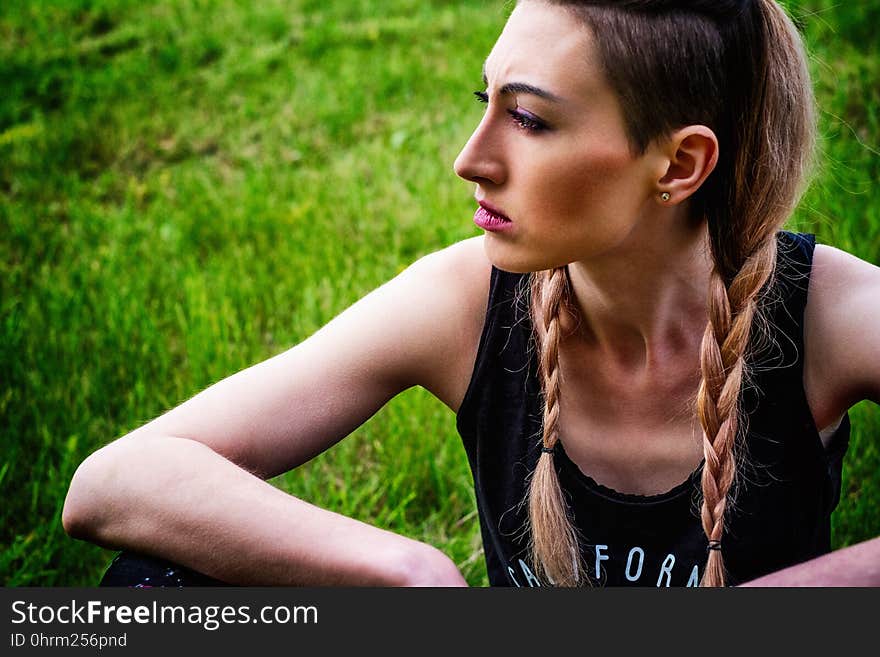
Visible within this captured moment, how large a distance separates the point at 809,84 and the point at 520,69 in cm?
59

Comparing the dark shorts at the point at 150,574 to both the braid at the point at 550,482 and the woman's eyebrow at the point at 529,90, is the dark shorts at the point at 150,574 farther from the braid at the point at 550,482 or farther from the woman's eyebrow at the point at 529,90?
the woman's eyebrow at the point at 529,90

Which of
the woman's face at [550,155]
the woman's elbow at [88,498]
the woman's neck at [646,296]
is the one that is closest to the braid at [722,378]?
the woman's neck at [646,296]

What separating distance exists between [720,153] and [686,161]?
3.6 inches

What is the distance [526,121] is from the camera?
1.81 metres

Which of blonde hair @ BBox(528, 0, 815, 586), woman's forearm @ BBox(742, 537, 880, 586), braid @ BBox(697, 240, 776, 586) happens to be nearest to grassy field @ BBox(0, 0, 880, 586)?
blonde hair @ BBox(528, 0, 815, 586)

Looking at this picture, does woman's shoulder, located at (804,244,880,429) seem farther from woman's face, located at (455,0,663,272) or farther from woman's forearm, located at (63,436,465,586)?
woman's forearm, located at (63,436,465,586)

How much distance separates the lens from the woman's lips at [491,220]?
Answer: 73.1 inches

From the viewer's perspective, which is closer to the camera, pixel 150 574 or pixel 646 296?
pixel 150 574

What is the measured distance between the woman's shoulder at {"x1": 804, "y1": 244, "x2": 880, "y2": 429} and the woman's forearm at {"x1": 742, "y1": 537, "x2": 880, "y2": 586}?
330mm

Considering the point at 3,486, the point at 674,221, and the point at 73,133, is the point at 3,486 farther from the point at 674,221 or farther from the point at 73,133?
the point at 73,133

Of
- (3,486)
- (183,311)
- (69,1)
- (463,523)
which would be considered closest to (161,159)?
(183,311)

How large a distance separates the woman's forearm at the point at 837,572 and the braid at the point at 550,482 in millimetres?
413

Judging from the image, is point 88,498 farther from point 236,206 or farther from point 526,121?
point 236,206

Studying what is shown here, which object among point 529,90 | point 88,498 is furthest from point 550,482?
point 88,498
